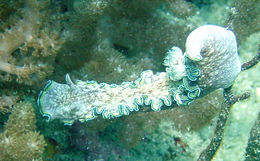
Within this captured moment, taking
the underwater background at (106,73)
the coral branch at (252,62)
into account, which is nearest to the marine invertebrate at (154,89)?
the underwater background at (106,73)

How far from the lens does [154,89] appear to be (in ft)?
11.8

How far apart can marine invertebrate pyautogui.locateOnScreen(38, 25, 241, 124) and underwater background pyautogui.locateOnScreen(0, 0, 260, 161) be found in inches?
16.4

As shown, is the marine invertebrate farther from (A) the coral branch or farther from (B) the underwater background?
(A) the coral branch

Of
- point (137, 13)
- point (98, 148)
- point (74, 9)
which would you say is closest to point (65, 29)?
point (74, 9)

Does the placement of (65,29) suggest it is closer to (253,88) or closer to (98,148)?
(98,148)

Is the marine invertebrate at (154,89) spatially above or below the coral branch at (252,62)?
below

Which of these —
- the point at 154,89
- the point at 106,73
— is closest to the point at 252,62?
the point at 154,89

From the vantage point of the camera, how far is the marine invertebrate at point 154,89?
3.32 metres

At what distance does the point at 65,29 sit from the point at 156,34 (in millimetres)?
1858

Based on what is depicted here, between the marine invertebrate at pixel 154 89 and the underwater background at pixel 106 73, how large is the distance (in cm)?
42

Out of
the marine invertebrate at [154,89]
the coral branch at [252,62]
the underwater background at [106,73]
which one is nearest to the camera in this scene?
the marine invertebrate at [154,89]

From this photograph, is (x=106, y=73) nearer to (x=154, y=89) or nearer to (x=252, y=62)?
(x=154, y=89)

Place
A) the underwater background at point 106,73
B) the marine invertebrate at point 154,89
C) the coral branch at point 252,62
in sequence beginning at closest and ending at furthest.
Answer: the marine invertebrate at point 154,89 → the underwater background at point 106,73 → the coral branch at point 252,62

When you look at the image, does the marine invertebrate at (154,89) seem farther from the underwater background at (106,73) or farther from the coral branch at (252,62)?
the coral branch at (252,62)
